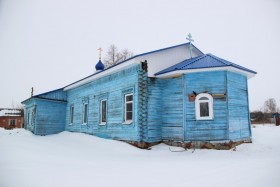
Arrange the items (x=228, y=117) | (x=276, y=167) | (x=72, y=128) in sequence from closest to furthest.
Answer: (x=276, y=167) → (x=228, y=117) → (x=72, y=128)

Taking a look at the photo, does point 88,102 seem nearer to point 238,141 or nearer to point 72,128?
point 72,128

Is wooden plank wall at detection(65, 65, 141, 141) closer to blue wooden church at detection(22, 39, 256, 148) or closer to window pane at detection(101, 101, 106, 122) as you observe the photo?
blue wooden church at detection(22, 39, 256, 148)

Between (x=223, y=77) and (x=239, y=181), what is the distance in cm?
631

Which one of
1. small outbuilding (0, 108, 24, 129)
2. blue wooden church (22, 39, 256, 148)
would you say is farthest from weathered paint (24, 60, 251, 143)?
small outbuilding (0, 108, 24, 129)

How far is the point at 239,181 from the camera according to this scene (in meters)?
4.71

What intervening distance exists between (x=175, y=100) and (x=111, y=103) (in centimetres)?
423

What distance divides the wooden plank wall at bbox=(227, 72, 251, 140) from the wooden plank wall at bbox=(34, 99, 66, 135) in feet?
46.4

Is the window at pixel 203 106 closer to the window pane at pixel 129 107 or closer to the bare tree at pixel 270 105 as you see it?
the window pane at pixel 129 107

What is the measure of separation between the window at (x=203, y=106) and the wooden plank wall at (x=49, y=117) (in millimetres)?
12866

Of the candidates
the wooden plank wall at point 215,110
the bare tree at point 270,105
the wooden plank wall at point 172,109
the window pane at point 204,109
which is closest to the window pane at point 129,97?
the wooden plank wall at point 172,109

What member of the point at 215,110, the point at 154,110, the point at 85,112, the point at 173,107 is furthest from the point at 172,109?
the point at 85,112

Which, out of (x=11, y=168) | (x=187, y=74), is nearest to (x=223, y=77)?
(x=187, y=74)

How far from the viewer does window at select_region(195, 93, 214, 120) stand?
32.8 feet

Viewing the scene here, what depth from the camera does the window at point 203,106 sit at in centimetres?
1001
